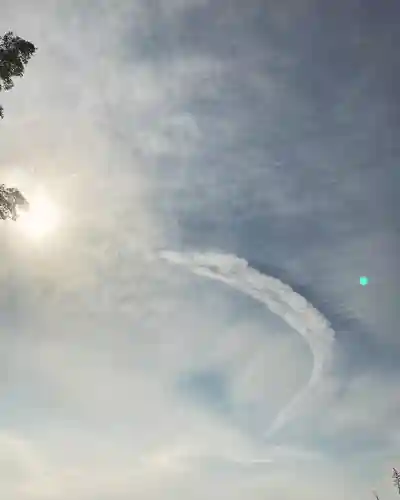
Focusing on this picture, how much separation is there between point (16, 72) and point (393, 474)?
10608cm

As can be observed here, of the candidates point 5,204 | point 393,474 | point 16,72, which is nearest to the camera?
point 5,204

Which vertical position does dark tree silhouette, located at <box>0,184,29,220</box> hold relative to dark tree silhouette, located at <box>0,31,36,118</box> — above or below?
below

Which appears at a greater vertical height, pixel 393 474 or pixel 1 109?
pixel 393 474

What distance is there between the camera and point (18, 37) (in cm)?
1303

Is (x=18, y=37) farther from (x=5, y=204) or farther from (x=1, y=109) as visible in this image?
(x=5, y=204)

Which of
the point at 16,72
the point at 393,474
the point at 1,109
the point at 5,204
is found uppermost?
the point at 393,474

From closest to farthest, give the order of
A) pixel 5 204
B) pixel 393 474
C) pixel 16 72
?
pixel 5 204
pixel 16 72
pixel 393 474

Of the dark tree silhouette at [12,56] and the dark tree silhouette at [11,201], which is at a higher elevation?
the dark tree silhouette at [12,56]

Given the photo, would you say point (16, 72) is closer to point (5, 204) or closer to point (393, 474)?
point (5, 204)

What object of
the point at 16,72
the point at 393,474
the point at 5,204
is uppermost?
the point at 393,474

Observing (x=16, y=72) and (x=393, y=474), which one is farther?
(x=393, y=474)

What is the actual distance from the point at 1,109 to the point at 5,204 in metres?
2.92

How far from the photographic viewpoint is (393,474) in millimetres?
93500

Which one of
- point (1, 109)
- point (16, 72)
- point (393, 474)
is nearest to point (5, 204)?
point (1, 109)
